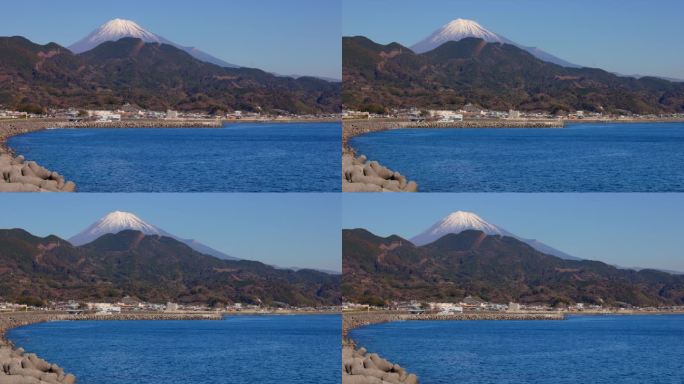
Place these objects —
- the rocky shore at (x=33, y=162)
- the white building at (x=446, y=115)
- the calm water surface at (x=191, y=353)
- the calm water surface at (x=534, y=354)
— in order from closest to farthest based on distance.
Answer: the rocky shore at (x=33, y=162)
the calm water surface at (x=534, y=354)
the calm water surface at (x=191, y=353)
the white building at (x=446, y=115)

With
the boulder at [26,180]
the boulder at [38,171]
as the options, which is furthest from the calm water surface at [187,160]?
the boulder at [26,180]

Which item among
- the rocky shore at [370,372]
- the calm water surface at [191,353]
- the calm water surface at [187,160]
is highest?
the calm water surface at [187,160]

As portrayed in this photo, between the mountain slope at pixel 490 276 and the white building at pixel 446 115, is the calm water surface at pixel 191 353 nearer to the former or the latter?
the mountain slope at pixel 490 276

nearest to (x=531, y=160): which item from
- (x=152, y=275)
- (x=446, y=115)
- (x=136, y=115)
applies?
(x=446, y=115)

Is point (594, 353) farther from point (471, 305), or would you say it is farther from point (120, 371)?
point (471, 305)

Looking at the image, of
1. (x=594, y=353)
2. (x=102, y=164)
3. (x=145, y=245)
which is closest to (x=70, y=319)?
(x=145, y=245)

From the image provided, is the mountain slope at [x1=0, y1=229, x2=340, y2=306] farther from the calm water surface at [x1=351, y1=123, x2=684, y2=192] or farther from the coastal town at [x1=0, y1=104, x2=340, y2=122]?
the calm water surface at [x1=351, y1=123, x2=684, y2=192]

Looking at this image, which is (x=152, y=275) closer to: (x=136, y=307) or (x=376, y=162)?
(x=136, y=307)

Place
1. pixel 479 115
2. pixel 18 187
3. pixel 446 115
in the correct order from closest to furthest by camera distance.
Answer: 1. pixel 18 187
2. pixel 446 115
3. pixel 479 115
